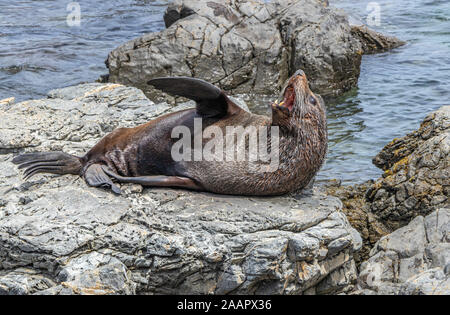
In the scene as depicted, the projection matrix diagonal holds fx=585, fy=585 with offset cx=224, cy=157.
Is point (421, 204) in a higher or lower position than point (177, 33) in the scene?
lower

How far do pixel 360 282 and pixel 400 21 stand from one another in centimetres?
1285

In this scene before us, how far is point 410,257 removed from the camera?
561 cm

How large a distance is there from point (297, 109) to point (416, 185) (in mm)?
2122

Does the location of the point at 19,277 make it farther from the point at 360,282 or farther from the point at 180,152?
the point at 360,282

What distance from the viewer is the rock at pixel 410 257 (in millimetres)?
5012

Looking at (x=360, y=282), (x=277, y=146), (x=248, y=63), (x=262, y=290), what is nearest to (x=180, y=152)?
(x=277, y=146)

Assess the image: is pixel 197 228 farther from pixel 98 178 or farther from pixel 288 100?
pixel 288 100

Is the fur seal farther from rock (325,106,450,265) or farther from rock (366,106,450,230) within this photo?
rock (366,106,450,230)

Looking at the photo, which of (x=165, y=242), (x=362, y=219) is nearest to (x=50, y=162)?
(x=165, y=242)

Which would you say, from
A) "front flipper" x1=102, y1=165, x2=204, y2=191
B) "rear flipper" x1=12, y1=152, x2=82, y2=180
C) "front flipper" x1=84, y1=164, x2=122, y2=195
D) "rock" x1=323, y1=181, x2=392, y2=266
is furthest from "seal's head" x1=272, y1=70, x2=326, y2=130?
"rear flipper" x1=12, y1=152, x2=82, y2=180

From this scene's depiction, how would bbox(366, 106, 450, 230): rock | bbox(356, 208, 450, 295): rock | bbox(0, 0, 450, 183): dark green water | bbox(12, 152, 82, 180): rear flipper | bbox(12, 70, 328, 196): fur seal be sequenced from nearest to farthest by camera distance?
bbox(356, 208, 450, 295): rock < bbox(12, 70, 328, 196): fur seal < bbox(12, 152, 82, 180): rear flipper < bbox(366, 106, 450, 230): rock < bbox(0, 0, 450, 183): dark green water

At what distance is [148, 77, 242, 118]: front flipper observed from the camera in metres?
5.52

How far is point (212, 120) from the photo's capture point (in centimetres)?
586

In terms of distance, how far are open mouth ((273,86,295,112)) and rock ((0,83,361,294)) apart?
0.86 meters
